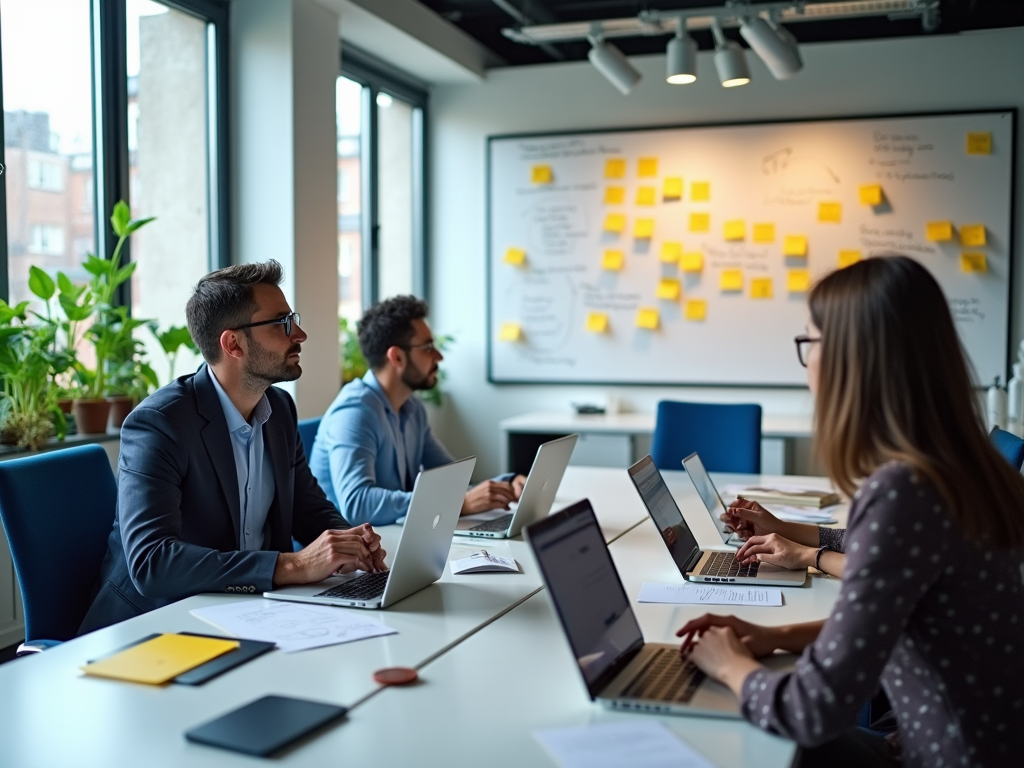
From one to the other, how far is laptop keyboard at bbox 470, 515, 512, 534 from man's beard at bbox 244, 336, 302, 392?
0.63 m

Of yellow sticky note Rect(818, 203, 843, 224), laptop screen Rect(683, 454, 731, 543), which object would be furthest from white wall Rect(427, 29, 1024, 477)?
laptop screen Rect(683, 454, 731, 543)

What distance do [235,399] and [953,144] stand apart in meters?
3.97

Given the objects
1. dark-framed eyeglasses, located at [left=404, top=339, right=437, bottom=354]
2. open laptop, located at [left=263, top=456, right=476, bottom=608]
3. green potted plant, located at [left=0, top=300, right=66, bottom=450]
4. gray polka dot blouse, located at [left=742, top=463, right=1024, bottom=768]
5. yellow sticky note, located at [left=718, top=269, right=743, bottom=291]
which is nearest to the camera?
gray polka dot blouse, located at [left=742, top=463, right=1024, bottom=768]

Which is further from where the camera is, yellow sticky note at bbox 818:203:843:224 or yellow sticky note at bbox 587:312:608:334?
yellow sticky note at bbox 587:312:608:334

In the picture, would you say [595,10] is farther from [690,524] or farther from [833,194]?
[690,524]

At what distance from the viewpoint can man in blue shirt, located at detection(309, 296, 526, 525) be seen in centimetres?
279

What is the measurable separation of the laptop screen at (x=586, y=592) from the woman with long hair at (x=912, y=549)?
7.5 inches

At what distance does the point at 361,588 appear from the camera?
1.94m

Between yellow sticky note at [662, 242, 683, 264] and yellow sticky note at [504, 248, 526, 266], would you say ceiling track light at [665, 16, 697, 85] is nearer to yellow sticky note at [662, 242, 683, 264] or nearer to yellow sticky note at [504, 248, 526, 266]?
yellow sticky note at [662, 242, 683, 264]

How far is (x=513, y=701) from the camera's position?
1410mm

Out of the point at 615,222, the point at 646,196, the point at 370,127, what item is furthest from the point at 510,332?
the point at 370,127

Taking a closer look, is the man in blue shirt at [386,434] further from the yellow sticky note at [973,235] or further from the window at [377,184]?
the yellow sticky note at [973,235]

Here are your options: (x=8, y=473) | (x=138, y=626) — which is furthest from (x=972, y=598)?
(x=8, y=473)

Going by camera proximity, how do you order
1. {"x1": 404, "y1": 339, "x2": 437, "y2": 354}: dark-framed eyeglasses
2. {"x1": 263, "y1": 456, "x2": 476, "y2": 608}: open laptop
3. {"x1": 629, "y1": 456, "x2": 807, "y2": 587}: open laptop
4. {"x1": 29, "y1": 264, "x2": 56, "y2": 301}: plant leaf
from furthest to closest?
{"x1": 404, "y1": 339, "x2": 437, "y2": 354}: dark-framed eyeglasses, {"x1": 29, "y1": 264, "x2": 56, "y2": 301}: plant leaf, {"x1": 629, "y1": 456, "x2": 807, "y2": 587}: open laptop, {"x1": 263, "y1": 456, "x2": 476, "y2": 608}: open laptop
